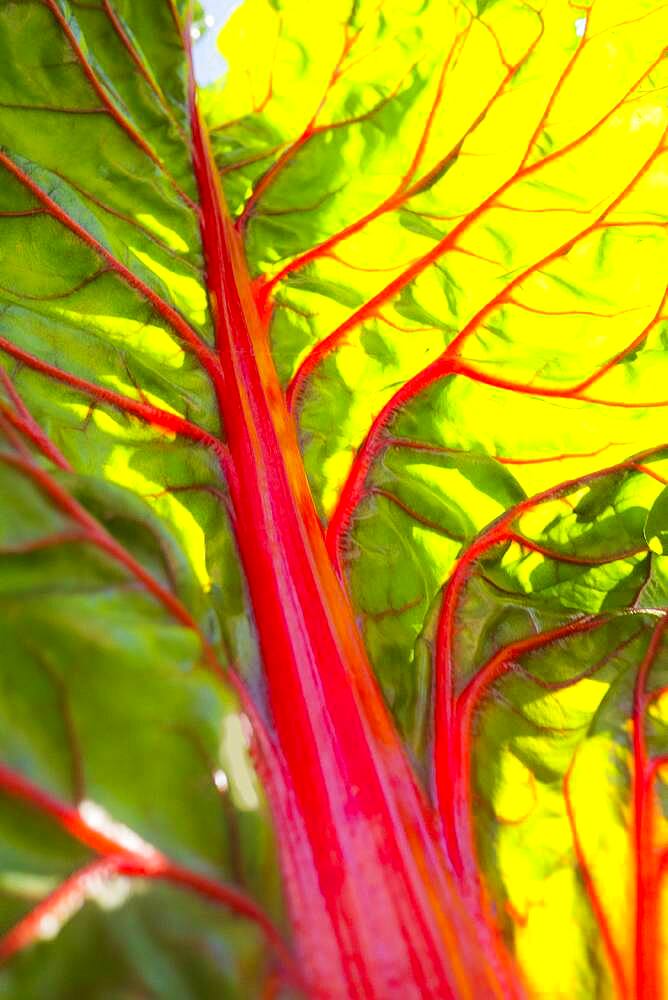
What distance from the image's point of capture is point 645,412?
5.10 feet

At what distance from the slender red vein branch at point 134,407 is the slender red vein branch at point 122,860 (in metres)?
0.59

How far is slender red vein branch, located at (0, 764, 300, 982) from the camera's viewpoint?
92 cm

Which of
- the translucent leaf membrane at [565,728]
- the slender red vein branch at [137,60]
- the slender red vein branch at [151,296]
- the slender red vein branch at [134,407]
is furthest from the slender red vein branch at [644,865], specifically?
the slender red vein branch at [137,60]

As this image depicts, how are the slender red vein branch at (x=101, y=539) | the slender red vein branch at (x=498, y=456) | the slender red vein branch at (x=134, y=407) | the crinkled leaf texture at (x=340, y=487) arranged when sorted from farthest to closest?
the slender red vein branch at (x=498, y=456) → the slender red vein branch at (x=134, y=407) → the slender red vein branch at (x=101, y=539) → the crinkled leaf texture at (x=340, y=487)

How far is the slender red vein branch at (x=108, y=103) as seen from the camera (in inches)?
65.7

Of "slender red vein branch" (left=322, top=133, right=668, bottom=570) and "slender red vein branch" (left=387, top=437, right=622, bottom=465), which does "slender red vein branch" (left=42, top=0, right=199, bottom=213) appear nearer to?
"slender red vein branch" (left=322, top=133, right=668, bottom=570)

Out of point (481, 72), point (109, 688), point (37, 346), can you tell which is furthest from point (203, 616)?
point (481, 72)

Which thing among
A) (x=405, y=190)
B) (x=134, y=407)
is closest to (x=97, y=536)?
(x=134, y=407)

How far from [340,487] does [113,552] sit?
0.44 m

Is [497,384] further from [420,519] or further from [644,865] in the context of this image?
[644,865]

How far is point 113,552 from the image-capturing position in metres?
1.12

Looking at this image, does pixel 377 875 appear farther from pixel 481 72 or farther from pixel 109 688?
pixel 481 72

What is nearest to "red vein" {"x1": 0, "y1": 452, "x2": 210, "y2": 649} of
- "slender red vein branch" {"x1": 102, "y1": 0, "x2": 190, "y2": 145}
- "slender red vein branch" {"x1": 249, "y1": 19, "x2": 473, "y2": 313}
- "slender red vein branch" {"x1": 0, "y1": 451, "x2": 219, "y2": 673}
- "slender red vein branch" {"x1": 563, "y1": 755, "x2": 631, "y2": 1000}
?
"slender red vein branch" {"x1": 0, "y1": 451, "x2": 219, "y2": 673}

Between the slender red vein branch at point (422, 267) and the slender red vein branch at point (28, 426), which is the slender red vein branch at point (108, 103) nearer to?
the slender red vein branch at point (422, 267)
